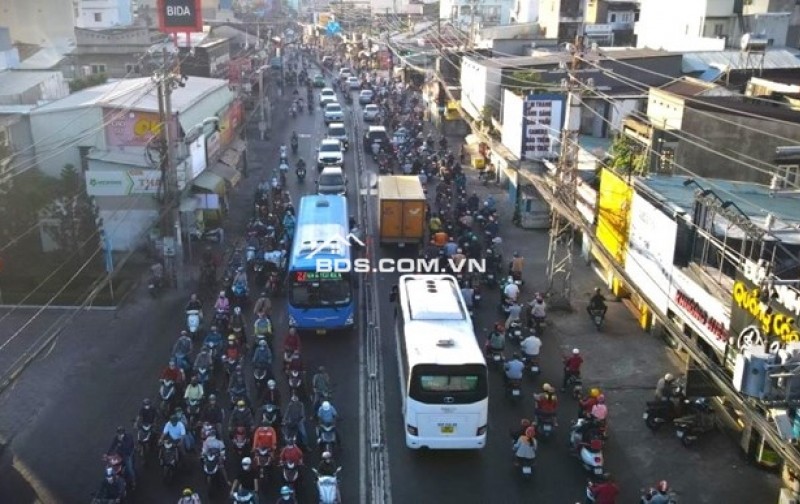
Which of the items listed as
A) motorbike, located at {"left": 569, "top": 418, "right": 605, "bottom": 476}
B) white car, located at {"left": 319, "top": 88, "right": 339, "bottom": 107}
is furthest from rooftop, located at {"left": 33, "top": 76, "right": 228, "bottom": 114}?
white car, located at {"left": 319, "top": 88, "right": 339, "bottom": 107}

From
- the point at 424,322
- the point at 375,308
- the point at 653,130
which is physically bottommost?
the point at 375,308

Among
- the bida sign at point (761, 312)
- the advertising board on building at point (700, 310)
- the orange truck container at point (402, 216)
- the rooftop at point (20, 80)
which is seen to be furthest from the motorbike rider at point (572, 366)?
the rooftop at point (20, 80)

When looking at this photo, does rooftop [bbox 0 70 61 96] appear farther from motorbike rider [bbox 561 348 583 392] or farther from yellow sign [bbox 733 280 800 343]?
yellow sign [bbox 733 280 800 343]

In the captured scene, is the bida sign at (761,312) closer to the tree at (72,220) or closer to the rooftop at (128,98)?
the tree at (72,220)

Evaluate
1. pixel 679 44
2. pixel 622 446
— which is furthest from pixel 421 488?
pixel 679 44

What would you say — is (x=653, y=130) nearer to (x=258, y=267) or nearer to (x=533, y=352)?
(x=533, y=352)

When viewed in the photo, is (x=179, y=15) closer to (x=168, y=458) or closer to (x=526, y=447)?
(x=168, y=458)
